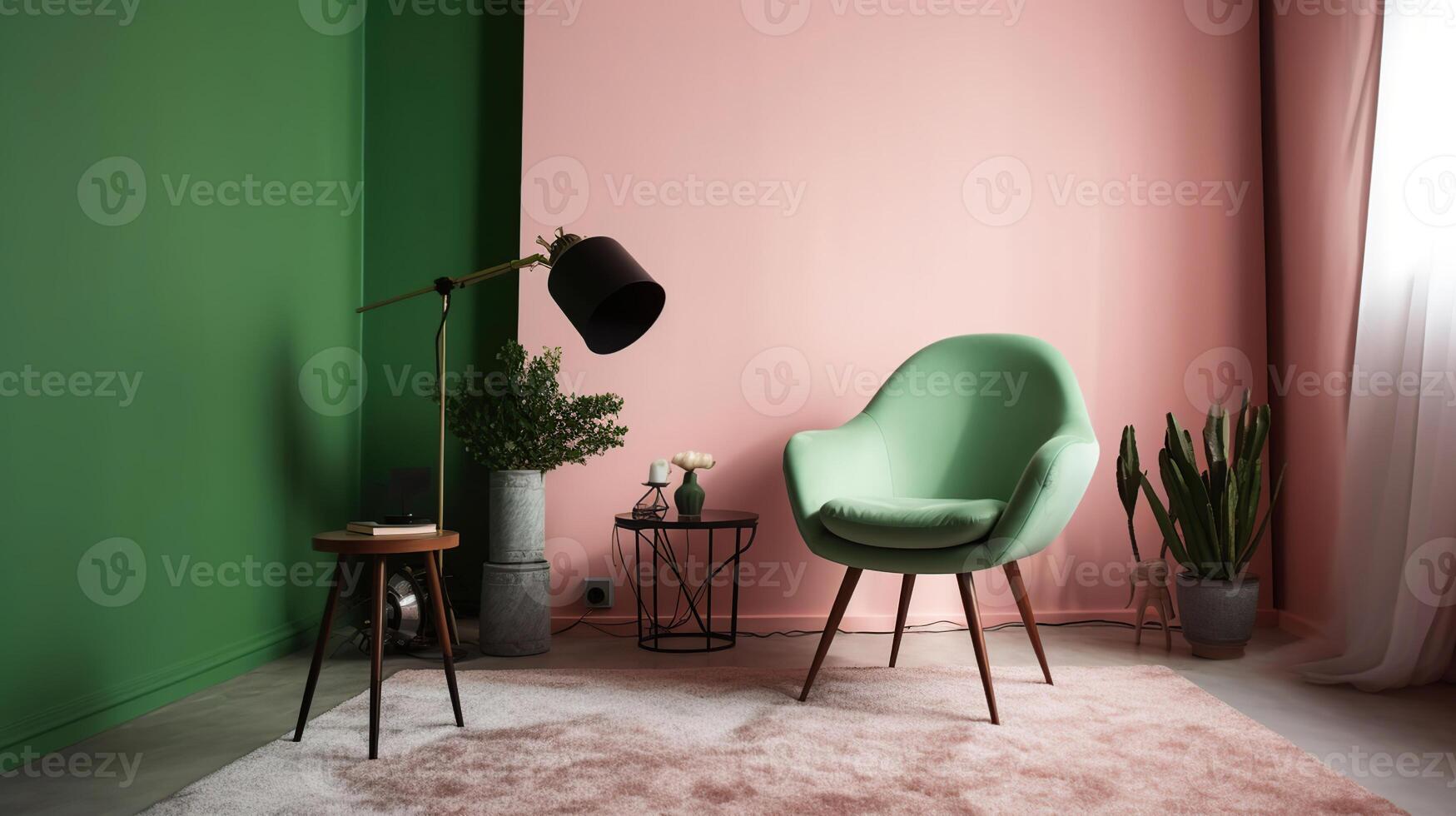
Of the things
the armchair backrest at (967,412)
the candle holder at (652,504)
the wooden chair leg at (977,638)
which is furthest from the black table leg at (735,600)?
the wooden chair leg at (977,638)

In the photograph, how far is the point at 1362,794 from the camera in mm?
1582

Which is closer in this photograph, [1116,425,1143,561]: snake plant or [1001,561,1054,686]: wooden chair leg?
[1001,561,1054,686]: wooden chair leg

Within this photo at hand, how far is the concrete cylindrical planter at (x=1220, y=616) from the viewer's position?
8.85 ft

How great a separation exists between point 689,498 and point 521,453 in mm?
544

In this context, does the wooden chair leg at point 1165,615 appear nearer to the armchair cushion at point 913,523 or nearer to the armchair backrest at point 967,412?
the armchair backrest at point 967,412

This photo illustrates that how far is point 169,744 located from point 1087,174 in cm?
326

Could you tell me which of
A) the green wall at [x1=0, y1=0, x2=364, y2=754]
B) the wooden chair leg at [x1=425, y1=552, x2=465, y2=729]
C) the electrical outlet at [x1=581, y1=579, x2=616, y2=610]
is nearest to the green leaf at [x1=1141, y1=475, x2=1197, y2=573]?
the electrical outlet at [x1=581, y1=579, x2=616, y2=610]

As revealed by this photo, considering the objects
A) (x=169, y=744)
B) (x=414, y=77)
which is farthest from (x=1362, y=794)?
(x=414, y=77)

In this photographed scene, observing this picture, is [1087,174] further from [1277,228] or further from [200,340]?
[200,340]

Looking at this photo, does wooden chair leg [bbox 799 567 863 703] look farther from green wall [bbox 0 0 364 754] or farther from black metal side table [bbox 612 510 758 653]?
green wall [bbox 0 0 364 754]

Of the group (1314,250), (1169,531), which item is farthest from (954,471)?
(1314,250)

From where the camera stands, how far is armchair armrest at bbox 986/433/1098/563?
203 cm

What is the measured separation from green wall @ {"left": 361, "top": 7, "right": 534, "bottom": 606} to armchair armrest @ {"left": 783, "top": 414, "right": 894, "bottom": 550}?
4.62 ft

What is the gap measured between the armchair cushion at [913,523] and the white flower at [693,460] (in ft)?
2.61
